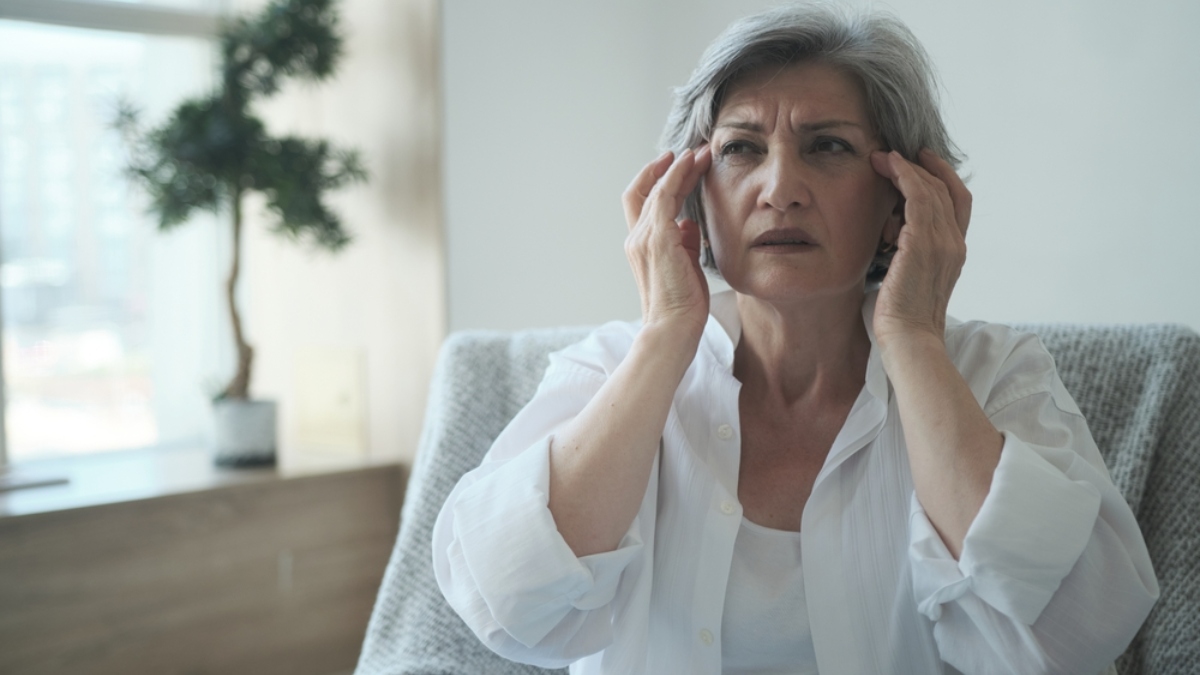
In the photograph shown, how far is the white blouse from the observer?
0.96 meters

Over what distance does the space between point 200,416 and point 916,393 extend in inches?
93.7

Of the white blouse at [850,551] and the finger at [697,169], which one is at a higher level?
the finger at [697,169]

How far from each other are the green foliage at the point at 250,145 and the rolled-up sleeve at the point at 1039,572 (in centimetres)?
174

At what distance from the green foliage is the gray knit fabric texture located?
41.2 inches

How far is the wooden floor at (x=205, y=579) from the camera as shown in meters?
1.98

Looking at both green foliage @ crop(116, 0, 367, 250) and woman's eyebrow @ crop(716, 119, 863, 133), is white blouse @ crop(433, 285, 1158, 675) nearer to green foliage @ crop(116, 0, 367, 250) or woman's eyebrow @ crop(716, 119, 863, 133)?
woman's eyebrow @ crop(716, 119, 863, 133)

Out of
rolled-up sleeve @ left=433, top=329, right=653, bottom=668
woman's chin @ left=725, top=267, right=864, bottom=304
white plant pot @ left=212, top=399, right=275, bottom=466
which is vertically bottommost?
white plant pot @ left=212, top=399, right=275, bottom=466

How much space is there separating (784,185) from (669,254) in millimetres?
160

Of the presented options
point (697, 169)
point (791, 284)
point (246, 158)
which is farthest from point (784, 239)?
point (246, 158)

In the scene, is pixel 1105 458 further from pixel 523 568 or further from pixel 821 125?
pixel 523 568

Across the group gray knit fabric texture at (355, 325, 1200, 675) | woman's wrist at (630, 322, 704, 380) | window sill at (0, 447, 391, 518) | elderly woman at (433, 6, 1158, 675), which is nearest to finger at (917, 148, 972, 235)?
elderly woman at (433, 6, 1158, 675)

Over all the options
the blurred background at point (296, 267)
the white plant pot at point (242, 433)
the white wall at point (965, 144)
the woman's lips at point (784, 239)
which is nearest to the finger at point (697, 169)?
the woman's lips at point (784, 239)

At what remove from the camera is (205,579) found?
2.19m

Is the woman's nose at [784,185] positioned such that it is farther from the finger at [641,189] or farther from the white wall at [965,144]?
the white wall at [965,144]
